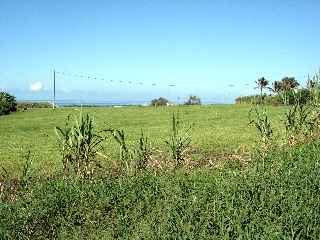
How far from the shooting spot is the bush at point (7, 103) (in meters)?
28.5

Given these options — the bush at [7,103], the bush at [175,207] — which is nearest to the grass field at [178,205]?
the bush at [175,207]

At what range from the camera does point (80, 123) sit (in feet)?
27.2

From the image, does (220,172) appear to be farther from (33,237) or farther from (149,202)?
(33,237)

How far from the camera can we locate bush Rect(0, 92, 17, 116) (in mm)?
28547

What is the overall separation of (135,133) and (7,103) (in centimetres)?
1509

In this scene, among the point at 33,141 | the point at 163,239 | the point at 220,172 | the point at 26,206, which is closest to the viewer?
the point at 163,239

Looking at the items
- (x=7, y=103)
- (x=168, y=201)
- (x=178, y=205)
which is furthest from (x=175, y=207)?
(x=7, y=103)

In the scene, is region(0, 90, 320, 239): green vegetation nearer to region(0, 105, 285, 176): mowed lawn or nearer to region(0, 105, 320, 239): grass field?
region(0, 105, 320, 239): grass field

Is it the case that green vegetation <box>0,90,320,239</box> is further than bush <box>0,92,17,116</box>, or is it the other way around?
bush <box>0,92,17,116</box>

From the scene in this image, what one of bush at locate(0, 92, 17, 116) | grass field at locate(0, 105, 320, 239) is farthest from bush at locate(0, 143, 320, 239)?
bush at locate(0, 92, 17, 116)

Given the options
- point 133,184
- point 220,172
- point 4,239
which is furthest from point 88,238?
point 220,172

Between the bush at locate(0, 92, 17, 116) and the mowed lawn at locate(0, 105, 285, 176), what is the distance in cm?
400

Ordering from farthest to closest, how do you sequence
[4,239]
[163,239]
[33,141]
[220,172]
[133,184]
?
[33,141]
[220,172]
[133,184]
[4,239]
[163,239]

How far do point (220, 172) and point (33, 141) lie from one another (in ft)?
27.5
